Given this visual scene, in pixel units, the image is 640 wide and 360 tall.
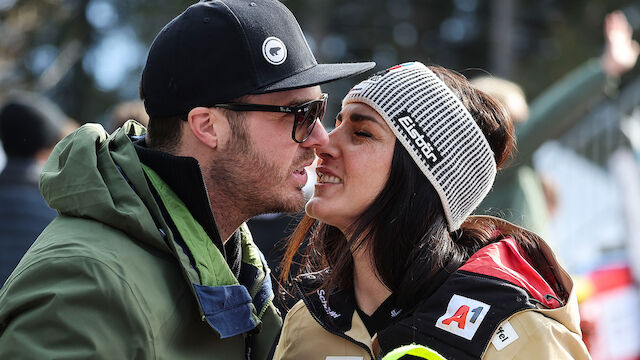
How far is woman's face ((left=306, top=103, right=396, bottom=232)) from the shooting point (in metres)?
2.81

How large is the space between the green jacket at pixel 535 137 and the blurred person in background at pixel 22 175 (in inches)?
99.7

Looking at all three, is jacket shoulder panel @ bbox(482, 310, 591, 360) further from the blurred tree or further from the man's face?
the blurred tree

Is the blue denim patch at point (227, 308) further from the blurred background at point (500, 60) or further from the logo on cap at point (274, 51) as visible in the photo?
the blurred background at point (500, 60)

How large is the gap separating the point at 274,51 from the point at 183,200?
1.84 feet

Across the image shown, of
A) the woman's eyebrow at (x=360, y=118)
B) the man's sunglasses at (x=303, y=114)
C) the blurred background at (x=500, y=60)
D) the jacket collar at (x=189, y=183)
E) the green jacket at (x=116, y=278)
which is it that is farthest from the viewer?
the blurred background at (x=500, y=60)

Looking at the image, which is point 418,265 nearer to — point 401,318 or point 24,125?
point 401,318

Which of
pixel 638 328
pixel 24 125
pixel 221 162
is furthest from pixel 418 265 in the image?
pixel 638 328

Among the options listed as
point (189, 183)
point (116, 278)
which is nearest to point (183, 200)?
point (189, 183)

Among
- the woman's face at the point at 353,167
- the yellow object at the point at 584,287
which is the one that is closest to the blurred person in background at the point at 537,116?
the yellow object at the point at 584,287

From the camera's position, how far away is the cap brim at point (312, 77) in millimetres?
2605

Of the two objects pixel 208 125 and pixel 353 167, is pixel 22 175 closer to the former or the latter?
pixel 208 125

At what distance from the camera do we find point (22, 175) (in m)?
4.82

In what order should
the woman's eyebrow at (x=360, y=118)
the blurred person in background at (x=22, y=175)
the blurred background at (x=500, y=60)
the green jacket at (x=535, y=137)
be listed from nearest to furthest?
the woman's eyebrow at (x=360, y=118) → the green jacket at (x=535, y=137) → the blurred person in background at (x=22, y=175) → the blurred background at (x=500, y=60)

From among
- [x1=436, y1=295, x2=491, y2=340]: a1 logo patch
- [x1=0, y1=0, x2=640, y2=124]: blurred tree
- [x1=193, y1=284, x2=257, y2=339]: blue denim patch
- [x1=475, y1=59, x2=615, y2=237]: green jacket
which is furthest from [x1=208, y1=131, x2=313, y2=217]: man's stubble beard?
[x1=0, y1=0, x2=640, y2=124]: blurred tree
